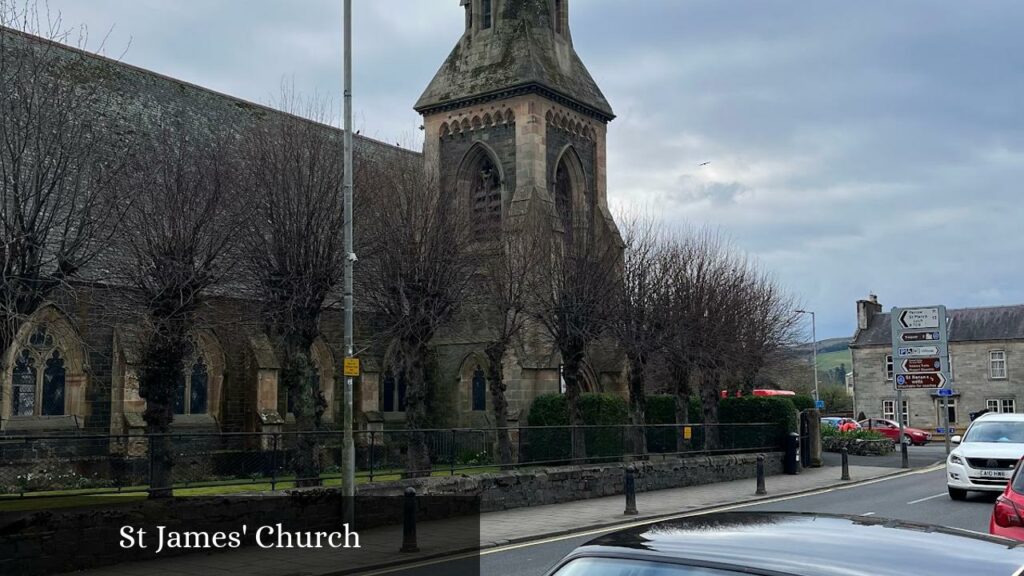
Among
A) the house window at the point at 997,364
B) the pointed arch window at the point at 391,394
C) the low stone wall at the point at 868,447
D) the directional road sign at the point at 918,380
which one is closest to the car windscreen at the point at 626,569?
the directional road sign at the point at 918,380

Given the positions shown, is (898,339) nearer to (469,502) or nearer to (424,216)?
(424,216)

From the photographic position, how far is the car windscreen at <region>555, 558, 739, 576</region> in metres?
3.35

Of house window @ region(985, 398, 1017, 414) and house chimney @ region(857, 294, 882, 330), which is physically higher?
house chimney @ region(857, 294, 882, 330)

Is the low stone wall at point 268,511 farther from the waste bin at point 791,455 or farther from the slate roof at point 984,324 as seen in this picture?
the slate roof at point 984,324

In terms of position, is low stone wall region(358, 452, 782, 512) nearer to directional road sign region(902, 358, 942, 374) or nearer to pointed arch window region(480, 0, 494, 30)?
directional road sign region(902, 358, 942, 374)

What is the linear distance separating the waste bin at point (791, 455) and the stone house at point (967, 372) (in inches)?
1389

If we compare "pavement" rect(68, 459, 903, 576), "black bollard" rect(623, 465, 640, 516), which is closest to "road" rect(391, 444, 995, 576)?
"pavement" rect(68, 459, 903, 576)

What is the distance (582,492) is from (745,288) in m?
16.9

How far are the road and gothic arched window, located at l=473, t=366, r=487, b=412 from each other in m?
14.4

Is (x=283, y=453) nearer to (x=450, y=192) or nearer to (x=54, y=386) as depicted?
(x=54, y=386)

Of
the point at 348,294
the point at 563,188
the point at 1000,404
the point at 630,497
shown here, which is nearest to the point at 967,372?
the point at 1000,404

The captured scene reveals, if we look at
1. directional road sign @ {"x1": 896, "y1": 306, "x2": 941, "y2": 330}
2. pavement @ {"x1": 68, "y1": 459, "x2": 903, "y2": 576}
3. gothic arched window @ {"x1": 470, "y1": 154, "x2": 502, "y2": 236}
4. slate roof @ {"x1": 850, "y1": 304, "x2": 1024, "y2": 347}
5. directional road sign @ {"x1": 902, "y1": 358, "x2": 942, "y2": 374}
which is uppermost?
gothic arched window @ {"x1": 470, "y1": 154, "x2": 502, "y2": 236}

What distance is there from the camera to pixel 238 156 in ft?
75.9

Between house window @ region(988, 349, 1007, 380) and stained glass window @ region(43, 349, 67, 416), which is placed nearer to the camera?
stained glass window @ region(43, 349, 67, 416)
